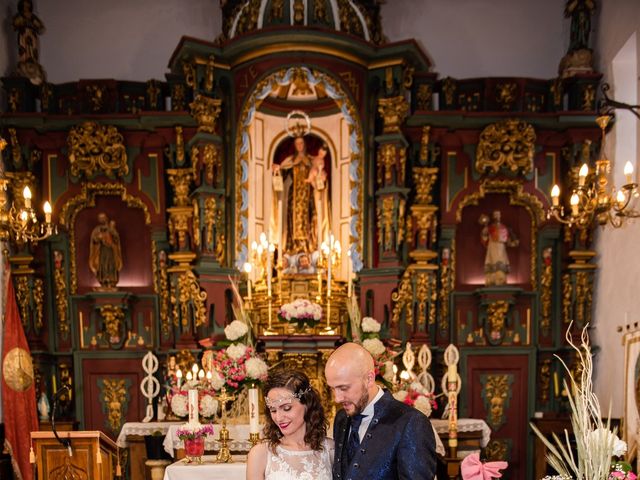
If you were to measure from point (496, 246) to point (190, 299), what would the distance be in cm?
460

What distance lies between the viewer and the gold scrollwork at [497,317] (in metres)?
8.49

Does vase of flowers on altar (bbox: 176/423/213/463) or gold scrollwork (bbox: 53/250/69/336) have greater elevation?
gold scrollwork (bbox: 53/250/69/336)

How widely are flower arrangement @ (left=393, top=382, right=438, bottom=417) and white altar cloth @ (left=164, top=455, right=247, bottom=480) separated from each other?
200 cm

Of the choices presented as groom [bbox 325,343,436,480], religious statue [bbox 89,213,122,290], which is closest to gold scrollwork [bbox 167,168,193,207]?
religious statue [bbox 89,213,122,290]

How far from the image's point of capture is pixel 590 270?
27.7ft

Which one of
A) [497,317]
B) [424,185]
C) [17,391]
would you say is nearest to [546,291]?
[497,317]

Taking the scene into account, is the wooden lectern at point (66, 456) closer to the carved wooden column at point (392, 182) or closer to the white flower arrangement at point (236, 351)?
the white flower arrangement at point (236, 351)

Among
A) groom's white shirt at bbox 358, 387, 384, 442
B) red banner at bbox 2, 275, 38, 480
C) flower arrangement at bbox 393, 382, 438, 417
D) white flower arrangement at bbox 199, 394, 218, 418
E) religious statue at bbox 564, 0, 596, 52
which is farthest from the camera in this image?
religious statue at bbox 564, 0, 596, 52

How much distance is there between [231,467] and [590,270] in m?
6.06

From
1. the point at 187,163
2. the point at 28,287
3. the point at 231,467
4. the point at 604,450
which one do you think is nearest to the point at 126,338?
the point at 28,287

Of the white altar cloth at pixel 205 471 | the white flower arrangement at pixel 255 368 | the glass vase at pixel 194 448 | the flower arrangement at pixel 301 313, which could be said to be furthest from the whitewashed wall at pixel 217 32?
the white altar cloth at pixel 205 471

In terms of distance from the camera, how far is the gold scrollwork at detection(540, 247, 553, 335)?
873 centimetres

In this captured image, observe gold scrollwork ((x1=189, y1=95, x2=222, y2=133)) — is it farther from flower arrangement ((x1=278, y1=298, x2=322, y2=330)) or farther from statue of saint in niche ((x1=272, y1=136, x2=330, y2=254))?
flower arrangement ((x1=278, y1=298, x2=322, y2=330))

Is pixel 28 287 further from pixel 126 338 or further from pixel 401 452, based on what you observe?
pixel 401 452
